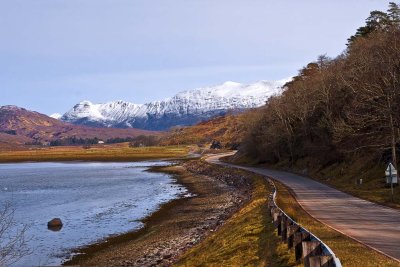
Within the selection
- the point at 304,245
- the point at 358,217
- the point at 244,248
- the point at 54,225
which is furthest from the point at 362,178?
the point at 304,245

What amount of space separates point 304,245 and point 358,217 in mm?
12956

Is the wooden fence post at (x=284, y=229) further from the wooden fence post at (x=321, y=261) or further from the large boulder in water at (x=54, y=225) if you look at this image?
the large boulder in water at (x=54, y=225)

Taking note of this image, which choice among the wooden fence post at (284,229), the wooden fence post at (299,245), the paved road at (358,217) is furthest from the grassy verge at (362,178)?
the wooden fence post at (299,245)

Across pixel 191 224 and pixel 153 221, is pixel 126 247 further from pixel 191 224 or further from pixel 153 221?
pixel 153 221

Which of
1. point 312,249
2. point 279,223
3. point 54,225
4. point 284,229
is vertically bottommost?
point 54,225

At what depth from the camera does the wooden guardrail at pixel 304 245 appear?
9711 mm

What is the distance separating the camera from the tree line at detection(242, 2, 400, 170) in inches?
→ 1548

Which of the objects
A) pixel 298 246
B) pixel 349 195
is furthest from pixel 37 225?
pixel 298 246

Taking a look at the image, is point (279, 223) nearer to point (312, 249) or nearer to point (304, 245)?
point (304, 245)

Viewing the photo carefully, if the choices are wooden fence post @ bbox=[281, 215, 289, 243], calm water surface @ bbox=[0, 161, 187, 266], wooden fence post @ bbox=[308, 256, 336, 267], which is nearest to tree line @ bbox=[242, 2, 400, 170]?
calm water surface @ bbox=[0, 161, 187, 266]

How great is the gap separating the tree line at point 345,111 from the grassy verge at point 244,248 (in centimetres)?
1639

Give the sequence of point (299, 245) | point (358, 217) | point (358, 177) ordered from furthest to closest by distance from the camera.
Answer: point (358, 177), point (358, 217), point (299, 245)

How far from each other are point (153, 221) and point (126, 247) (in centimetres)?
1053

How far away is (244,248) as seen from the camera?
2020 cm
